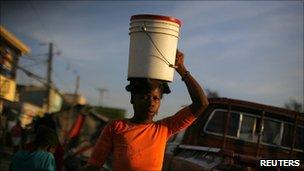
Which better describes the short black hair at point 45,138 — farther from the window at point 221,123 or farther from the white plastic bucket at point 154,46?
the window at point 221,123

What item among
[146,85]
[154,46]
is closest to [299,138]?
[154,46]

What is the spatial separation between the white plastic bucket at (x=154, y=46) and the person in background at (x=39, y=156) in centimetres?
167

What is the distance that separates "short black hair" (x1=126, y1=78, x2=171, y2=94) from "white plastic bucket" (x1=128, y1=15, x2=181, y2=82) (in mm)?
37

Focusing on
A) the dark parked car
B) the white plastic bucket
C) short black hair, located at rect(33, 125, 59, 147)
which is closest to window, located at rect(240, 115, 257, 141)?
the dark parked car

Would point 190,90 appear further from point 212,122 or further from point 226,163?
point 212,122

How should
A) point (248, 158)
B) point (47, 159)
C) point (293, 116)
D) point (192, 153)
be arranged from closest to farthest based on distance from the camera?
1. point (47, 159)
2. point (248, 158)
3. point (192, 153)
4. point (293, 116)

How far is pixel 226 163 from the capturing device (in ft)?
19.0

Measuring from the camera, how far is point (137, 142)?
3.65 metres

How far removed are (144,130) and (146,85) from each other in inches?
13.2

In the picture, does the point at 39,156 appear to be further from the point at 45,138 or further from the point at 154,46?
the point at 154,46

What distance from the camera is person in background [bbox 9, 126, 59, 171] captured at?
16.7 feet

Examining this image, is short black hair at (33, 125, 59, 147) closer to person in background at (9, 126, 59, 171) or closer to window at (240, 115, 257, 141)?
person in background at (9, 126, 59, 171)

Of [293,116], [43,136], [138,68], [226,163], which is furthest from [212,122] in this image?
[138,68]

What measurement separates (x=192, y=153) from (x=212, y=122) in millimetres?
1440
